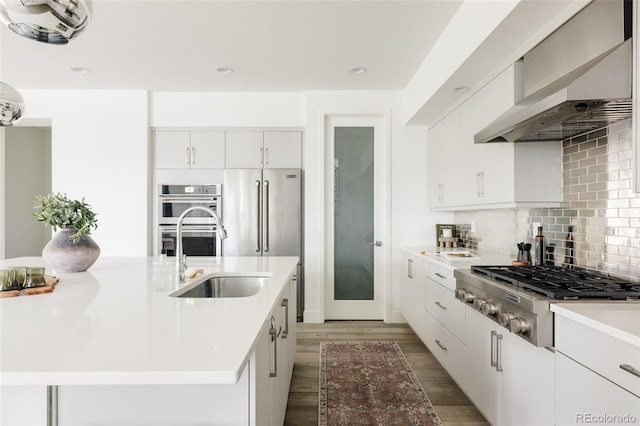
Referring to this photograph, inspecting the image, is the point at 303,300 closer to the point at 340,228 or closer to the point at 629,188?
the point at 340,228

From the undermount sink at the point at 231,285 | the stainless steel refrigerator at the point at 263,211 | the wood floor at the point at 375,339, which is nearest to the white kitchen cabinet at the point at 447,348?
the wood floor at the point at 375,339

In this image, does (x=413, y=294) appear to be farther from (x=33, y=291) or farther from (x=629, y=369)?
(x=33, y=291)

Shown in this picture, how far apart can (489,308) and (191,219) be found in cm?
336

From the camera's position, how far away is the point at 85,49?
3.06 m

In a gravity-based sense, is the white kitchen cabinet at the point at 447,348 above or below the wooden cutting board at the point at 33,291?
below

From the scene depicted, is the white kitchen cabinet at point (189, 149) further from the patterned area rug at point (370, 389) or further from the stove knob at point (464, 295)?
the stove knob at point (464, 295)

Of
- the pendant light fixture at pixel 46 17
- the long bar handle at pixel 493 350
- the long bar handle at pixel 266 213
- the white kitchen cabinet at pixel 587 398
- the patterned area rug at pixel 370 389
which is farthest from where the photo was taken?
the long bar handle at pixel 266 213

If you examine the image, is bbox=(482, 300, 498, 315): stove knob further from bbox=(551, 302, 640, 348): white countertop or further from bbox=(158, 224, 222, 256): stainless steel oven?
bbox=(158, 224, 222, 256): stainless steel oven

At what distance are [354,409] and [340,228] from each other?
2210 millimetres

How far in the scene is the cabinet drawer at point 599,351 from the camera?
3.33ft

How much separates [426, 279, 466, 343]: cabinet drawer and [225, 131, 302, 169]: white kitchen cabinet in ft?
6.97

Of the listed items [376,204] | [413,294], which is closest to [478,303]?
[413,294]

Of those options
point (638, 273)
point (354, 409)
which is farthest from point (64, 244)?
point (638, 273)

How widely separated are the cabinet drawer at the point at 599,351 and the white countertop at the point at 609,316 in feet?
0.08
